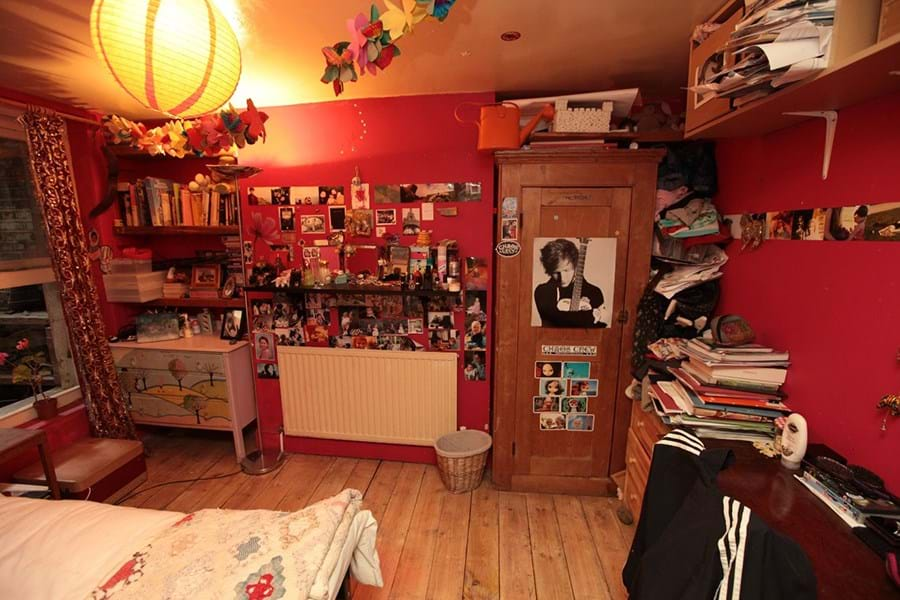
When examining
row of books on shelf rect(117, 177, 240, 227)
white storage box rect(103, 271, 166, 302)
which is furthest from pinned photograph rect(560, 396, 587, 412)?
white storage box rect(103, 271, 166, 302)

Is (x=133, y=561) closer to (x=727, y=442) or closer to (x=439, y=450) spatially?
(x=439, y=450)

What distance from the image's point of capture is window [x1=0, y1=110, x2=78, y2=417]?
7.83 feet

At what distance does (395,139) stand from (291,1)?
1070 mm

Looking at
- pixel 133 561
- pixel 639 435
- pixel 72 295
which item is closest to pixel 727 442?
pixel 639 435

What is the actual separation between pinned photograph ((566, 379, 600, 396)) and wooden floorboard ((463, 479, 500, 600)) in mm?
813

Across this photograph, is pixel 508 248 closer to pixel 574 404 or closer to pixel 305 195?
pixel 574 404

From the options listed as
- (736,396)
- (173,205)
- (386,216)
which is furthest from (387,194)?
(736,396)

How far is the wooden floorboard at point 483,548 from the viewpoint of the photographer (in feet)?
5.86

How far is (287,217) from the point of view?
264cm

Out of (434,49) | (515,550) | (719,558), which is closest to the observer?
(719,558)

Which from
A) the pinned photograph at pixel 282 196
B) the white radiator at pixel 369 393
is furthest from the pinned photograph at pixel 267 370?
the pinned photograph at pixel 282 196

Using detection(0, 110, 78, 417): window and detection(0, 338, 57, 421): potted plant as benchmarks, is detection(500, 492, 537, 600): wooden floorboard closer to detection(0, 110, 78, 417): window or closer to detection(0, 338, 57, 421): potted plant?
detection(0, 338, 57, 421): potted plant

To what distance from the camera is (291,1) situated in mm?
1412

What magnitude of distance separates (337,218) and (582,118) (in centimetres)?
159
